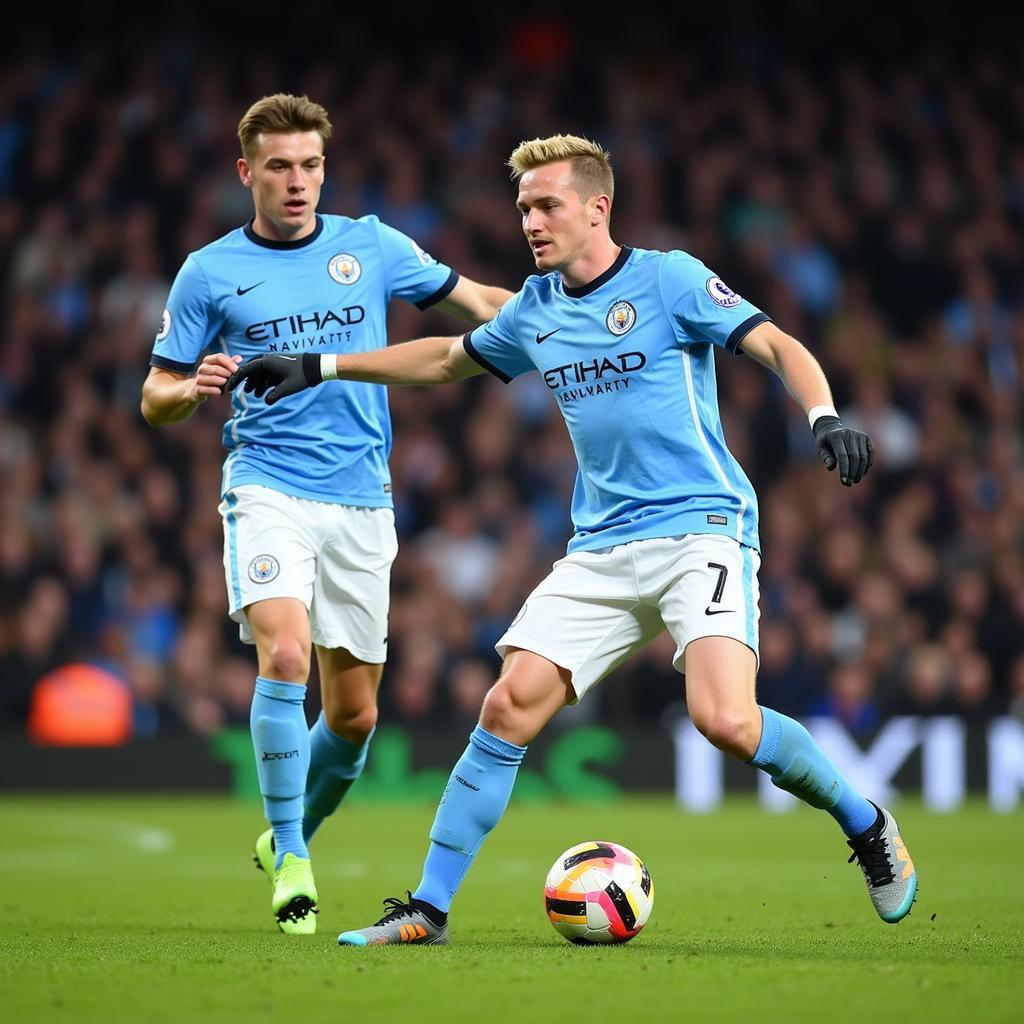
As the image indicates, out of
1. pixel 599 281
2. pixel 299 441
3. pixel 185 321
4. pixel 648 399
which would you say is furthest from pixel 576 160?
pixel 185 321

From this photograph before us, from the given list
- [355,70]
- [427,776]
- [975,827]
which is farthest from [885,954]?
[355,70]

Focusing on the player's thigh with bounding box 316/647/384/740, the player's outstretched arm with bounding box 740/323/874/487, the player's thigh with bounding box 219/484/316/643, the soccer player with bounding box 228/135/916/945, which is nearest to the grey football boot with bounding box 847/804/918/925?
the soccer player with bounding box 228/135/916/945

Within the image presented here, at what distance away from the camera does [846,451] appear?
4.91 meters

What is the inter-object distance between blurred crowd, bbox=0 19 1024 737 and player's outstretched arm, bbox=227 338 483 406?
7978 mm

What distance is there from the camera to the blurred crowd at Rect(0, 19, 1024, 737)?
13969 millimetres

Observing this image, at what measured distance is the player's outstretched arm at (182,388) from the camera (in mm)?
5902

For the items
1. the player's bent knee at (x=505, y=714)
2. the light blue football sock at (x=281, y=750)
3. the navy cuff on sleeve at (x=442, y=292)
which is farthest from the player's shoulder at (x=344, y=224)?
the player's bent knee at (x=505, y=714)

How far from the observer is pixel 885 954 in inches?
202

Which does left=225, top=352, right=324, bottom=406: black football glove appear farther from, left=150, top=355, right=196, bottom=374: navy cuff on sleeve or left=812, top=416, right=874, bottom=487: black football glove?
left=812, top=416, right=874, bottom=487: black football glove

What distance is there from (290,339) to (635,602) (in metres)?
1.72

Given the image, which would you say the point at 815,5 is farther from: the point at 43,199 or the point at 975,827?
the point at 975,827

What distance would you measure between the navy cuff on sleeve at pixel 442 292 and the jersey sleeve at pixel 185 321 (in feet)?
2.67

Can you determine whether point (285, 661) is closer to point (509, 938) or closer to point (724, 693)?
point (509, 938)

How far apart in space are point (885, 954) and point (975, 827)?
6456 millimetres
